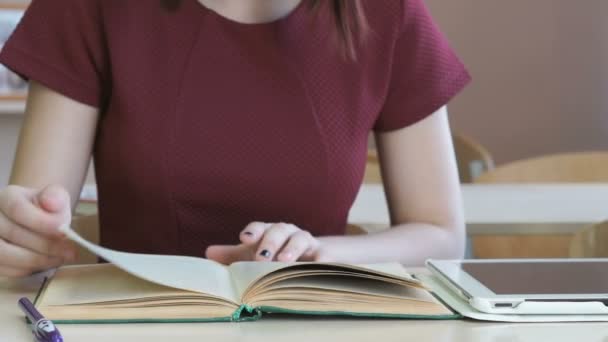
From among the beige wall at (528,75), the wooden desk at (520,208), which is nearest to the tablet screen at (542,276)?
the wooden desk at (520,208)

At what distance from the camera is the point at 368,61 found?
1322 millimetres

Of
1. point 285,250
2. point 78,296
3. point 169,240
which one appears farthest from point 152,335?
point 169,240

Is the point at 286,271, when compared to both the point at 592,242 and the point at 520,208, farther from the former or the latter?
the point at 520,208

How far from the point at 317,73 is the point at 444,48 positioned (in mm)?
196

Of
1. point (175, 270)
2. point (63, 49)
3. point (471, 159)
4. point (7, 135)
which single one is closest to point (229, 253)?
point (175, 270)

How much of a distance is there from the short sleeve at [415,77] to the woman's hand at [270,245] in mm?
372

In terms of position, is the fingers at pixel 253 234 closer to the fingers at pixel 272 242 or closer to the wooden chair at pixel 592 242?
the fingers at pixel 272 242

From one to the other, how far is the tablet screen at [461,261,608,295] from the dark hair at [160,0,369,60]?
0.41m

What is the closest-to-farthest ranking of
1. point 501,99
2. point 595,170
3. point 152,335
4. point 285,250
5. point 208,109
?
point 152,335 < point 285,250 < point 208,109 < point 595,170 < point 501,99

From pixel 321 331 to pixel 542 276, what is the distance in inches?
10.5

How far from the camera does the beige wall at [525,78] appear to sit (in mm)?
4586

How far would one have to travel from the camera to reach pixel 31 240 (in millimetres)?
911

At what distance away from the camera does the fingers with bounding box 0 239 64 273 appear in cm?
92

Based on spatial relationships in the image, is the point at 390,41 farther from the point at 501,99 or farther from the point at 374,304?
the point at 501,99
